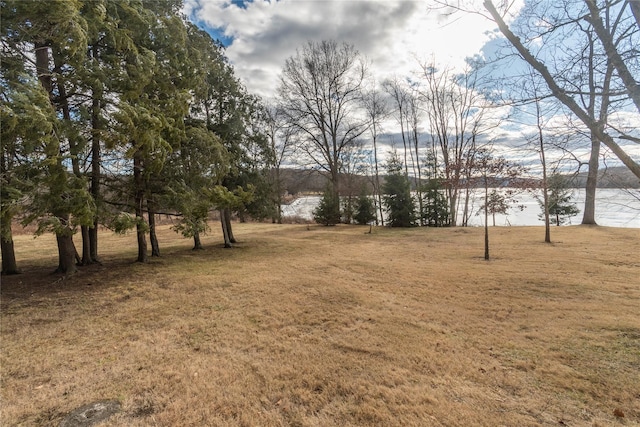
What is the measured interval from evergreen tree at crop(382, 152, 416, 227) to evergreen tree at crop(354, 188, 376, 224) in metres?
1.66

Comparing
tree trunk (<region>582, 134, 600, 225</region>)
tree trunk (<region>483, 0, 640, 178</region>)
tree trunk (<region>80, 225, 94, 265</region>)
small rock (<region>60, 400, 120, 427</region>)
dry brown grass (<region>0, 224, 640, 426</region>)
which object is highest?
tree trunk (<region>483, 0, 640, 178</region>)

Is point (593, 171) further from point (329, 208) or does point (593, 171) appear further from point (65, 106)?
point (329, 208)

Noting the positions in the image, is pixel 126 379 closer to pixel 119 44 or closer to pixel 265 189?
pixel 119 44

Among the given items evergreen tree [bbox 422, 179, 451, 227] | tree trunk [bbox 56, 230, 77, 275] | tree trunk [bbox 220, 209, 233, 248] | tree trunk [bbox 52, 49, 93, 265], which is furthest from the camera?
evergreen tree [bbox 422, 179, 451, 227]

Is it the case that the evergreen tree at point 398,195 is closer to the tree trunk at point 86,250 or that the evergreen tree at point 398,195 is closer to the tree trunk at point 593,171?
the tree trunk at point 593,171

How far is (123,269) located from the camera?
8.05m

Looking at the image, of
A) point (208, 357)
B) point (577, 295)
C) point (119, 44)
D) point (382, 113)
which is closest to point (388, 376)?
point (208, 357)

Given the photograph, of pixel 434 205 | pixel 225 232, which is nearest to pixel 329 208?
pixel 434 205

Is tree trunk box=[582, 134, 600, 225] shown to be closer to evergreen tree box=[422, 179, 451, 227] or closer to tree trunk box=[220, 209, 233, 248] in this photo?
tree trunk box=[220, 209, 233, 248]

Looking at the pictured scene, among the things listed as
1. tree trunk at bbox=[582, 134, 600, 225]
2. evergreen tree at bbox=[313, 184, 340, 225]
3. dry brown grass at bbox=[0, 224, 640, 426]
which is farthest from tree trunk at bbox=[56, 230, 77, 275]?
evergreen tree at bbox=[313, 184, 340, 225]

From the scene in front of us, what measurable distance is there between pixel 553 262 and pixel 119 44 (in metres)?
11.9

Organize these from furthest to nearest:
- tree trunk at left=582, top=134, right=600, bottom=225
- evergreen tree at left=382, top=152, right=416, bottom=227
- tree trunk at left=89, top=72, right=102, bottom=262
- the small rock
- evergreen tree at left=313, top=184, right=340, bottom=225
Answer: evergreen tree at left=313, top=184, right=340, bottom=225, evergreen tree at left=382, top=152, right=416, bottom=227, tree trunk at left=89, top=72, right=102, bottom=262, tree trunk at left=582, top=134, right=600, bottom=225, the small rock

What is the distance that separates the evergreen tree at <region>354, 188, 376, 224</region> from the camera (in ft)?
71.0

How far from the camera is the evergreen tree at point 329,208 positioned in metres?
21.5
